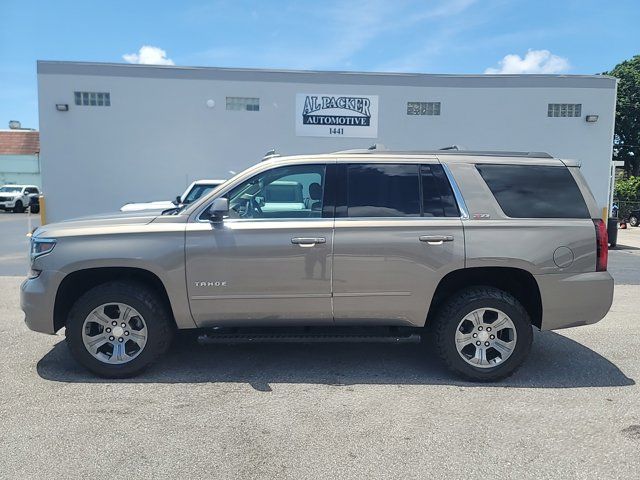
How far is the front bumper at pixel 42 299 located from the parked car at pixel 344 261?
0.01 meters

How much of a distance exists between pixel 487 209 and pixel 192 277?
262 cm

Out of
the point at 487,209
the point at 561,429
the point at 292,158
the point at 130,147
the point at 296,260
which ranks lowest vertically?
the point at 561,429

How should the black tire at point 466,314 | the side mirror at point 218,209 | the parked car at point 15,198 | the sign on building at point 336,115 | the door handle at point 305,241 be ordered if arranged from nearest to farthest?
the side mirror at point 218,209 → the door handle at point 305,241 → the black tire at point 466,314 → the sign on building at point 336,115 → the parked car at point 15,198

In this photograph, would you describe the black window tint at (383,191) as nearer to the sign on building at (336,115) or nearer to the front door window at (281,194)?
the front door window at (281,194)

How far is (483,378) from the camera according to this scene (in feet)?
14.5

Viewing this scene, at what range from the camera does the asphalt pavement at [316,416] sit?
311 cm

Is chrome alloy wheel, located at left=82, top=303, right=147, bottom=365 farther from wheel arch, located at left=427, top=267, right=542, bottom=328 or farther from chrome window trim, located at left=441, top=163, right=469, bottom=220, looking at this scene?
chrome window trim, located at left=441, top=163, right=469, bottom=220

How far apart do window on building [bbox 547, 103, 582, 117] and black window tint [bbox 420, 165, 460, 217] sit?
13049 millimetres

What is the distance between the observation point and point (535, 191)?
452 cm

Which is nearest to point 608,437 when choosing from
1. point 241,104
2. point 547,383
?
point 547,383

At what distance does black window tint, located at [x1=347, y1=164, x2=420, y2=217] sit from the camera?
14.6ft

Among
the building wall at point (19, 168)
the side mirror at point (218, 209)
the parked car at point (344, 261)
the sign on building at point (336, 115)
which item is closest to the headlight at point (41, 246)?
the parked car at point (344, 261)

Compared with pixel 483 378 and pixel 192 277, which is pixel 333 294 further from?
pixel 483 378

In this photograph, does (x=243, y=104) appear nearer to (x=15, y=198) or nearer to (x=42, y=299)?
(x=42, y=299)
